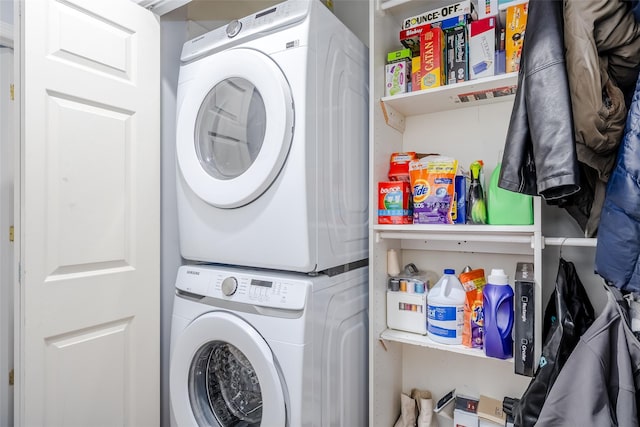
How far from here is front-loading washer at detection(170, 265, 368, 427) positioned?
116cm

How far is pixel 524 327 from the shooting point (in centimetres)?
115

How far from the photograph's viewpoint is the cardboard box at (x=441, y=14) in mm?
1412

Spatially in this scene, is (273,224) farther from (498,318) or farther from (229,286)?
(498,318)

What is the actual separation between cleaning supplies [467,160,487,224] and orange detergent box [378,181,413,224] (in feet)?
0.75

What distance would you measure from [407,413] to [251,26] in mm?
1780

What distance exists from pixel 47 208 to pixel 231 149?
2.17ft

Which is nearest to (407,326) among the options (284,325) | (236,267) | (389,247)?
(389,247)

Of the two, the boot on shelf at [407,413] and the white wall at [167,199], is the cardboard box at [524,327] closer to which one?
the boot on shelf at [407,413]

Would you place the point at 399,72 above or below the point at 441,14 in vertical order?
below

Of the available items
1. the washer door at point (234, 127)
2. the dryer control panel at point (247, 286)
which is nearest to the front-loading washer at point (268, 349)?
the dryer control panel at point (247, 286)

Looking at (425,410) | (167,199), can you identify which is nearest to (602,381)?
(425,410)

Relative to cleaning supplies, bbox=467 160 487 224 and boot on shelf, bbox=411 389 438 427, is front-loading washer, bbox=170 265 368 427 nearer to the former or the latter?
boot on shelf, bbox=411 389 438 427

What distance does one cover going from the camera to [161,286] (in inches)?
64.6

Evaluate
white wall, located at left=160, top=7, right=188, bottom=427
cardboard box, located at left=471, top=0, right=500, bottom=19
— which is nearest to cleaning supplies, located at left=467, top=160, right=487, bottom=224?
cardboard box, located at left=471, top=0, right=500, bottom=19
